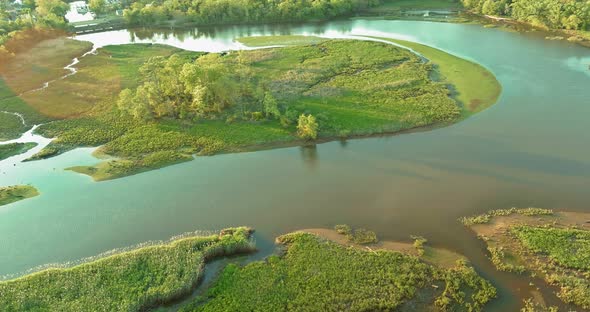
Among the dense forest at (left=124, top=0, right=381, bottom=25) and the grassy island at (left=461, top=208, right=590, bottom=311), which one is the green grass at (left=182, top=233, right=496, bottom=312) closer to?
the grassy island at (left=461, top=208, right=590, bottom=311)

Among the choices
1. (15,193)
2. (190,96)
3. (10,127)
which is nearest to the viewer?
(15,193)

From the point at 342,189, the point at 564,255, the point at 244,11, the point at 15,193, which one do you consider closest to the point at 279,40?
the point at 244,11

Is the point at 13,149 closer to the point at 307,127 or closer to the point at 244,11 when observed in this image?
the point at 307,127

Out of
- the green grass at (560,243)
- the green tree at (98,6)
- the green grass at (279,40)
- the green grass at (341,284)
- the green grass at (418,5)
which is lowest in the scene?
the green grass at (341,284)

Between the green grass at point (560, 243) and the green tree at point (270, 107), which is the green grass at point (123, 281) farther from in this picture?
the green tree at point (270, 107)

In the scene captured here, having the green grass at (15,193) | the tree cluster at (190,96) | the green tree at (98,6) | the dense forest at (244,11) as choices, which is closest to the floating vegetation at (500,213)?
the tree cluster at (190,96)

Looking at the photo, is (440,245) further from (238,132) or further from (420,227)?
(238,132)

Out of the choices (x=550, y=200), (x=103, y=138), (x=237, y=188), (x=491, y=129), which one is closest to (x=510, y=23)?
(x=491, y=129)
